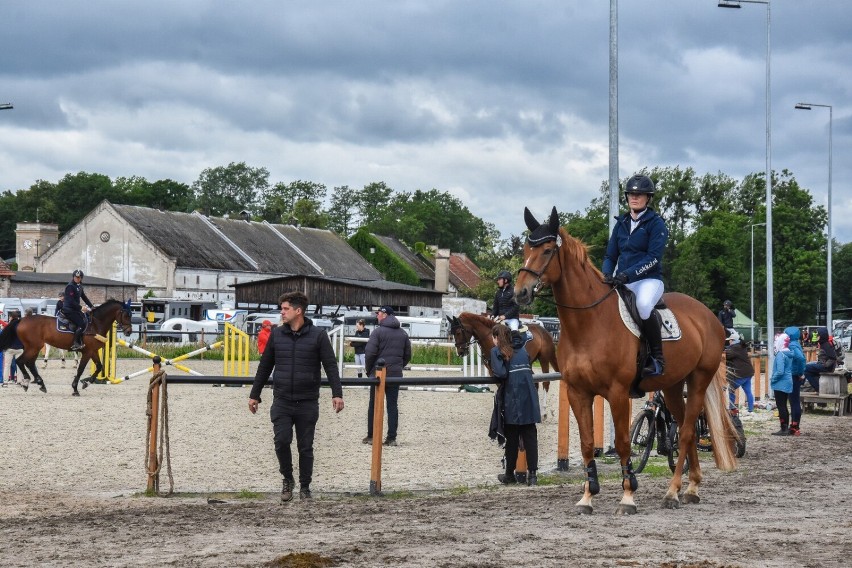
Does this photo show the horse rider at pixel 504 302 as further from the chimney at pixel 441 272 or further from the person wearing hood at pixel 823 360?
the chimney at pixel 441 272

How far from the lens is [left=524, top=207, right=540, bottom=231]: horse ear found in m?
9.82

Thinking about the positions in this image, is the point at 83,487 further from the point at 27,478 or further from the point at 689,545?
the point at 689,545

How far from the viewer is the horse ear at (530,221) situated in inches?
387

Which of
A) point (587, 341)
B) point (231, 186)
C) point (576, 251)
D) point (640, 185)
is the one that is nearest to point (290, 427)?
point (587, 341)

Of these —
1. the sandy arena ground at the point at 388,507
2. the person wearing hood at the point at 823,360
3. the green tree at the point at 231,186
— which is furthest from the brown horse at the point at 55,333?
the green tree at the point at 231,186

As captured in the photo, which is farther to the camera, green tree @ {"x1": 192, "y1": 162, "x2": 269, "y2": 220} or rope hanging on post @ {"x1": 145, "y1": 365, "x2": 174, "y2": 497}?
green tree @ {"x1": 192, "y1": 162, "x2": 269, "y2": 220}

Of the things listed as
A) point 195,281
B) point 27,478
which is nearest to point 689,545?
point 27,478

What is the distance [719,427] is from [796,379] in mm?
9108

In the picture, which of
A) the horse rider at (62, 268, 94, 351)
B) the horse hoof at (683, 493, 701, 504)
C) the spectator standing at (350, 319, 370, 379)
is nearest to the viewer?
the horse hoof at (683, 493, 701, 504)

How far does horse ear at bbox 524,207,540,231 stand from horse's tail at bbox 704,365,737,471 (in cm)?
283

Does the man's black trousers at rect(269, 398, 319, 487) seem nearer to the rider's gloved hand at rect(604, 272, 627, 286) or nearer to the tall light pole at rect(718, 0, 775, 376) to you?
the rider's gloved hand at rect(604, 272, 627, 286)

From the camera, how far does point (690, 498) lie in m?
10.3

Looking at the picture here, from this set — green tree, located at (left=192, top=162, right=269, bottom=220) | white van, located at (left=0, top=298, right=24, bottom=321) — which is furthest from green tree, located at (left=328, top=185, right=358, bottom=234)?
white van, located at (left=0, top=298, right=24, bottom=321)

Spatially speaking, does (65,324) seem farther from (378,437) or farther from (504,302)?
(378,437)
